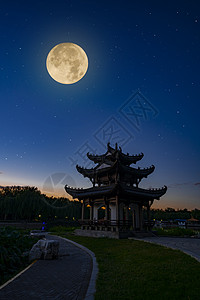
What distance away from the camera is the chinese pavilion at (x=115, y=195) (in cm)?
1686

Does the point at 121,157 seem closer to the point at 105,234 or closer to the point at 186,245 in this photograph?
the point at 105,234

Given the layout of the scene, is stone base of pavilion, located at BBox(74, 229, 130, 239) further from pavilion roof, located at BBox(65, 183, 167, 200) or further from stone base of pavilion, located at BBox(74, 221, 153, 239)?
pavilion roof, located at BBox(65, 183, 167, 200)

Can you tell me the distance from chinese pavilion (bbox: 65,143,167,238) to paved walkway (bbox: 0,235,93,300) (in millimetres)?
9675

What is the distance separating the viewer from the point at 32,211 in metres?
49.0

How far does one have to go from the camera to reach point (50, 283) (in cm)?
487

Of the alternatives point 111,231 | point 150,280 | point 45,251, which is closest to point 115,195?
point 111,231

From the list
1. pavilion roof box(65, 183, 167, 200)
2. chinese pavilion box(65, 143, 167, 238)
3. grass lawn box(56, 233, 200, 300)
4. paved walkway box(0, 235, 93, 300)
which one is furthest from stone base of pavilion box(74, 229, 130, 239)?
paved walkway box(0, 235, 93, 300)

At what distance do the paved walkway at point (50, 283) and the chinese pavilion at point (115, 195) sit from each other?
9.67m

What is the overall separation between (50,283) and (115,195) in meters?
13.1

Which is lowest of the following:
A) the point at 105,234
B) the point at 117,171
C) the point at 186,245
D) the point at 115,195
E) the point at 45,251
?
the point at 105,234

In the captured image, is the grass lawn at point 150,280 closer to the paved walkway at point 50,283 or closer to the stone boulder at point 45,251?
the paved walkway at point 50,283

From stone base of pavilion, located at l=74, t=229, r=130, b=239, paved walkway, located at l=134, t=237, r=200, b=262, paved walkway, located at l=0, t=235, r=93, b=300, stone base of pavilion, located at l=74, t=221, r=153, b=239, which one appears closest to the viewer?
paved walkway, located at l=0, t=235, r=93, b=300

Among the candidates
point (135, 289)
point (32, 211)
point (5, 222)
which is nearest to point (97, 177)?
point (135, 289)

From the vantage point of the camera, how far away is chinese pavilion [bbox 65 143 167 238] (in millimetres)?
16859
